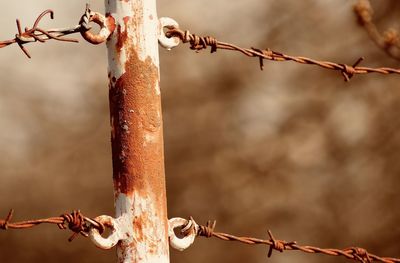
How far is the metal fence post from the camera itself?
2.01 m

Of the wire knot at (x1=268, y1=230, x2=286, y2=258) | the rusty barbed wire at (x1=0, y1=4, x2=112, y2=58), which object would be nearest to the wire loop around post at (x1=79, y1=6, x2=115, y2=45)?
the rusty barbed wire at (x1=0, y1=4, x2=112, y2=58)

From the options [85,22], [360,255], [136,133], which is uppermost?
[85,22]

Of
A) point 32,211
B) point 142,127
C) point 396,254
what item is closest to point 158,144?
point 142,127

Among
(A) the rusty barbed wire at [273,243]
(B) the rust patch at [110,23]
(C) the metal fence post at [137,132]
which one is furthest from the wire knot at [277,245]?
(B) the rust patch at [110,23]

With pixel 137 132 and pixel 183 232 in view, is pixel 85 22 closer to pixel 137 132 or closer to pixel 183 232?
pixel 137 132

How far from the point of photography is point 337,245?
925cm

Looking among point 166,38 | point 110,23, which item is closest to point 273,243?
point 166,38

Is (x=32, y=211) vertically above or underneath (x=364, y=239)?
above

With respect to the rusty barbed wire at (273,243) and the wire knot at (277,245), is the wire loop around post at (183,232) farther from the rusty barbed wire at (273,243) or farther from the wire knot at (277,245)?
the wire knot at (277,245)

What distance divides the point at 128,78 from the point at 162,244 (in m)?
0.39

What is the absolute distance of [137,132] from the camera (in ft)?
6.74

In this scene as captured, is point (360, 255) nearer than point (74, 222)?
No

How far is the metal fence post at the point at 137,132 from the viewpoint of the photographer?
6.60 feet

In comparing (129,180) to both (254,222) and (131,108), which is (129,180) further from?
(254,222)
